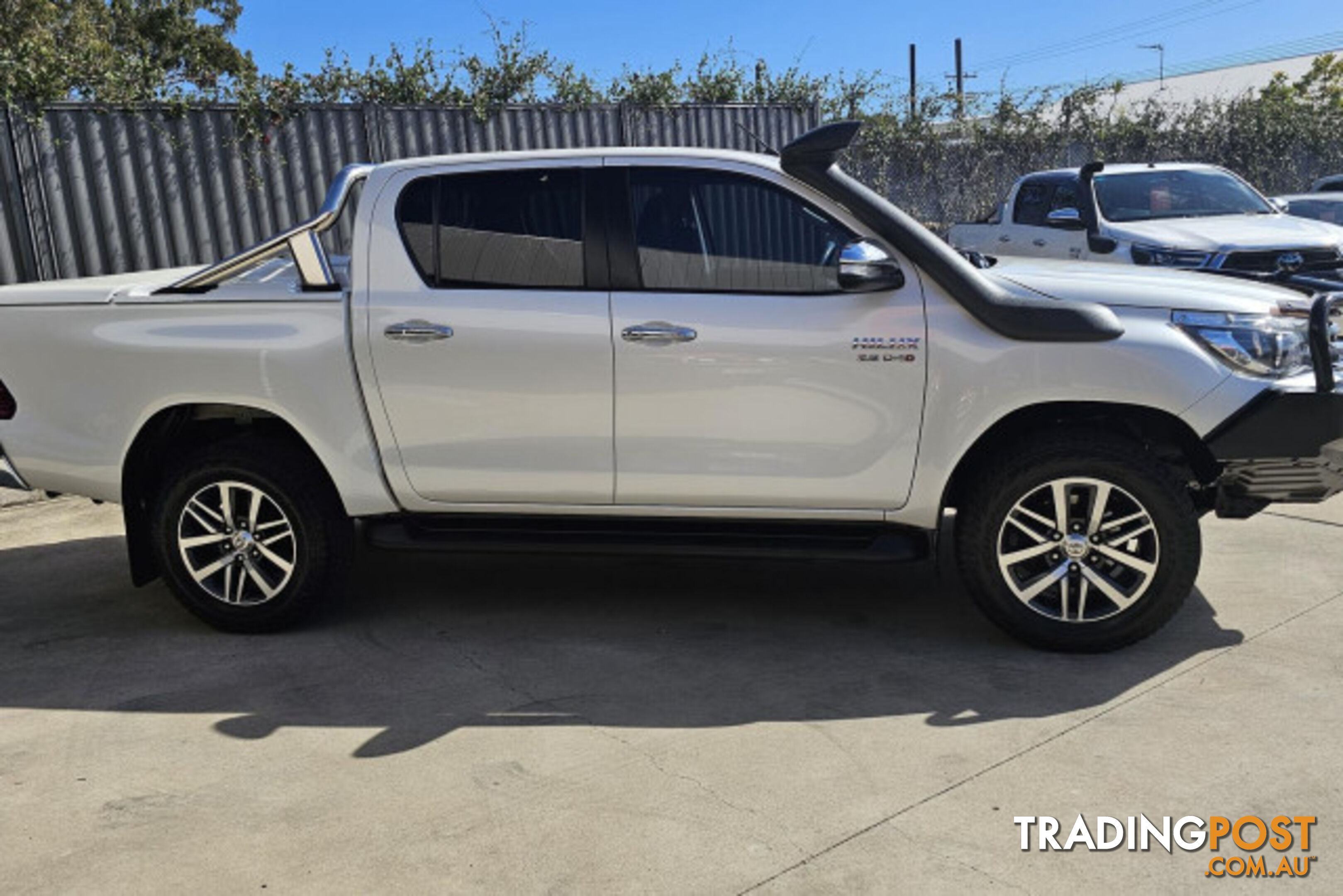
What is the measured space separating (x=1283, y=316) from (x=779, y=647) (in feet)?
7.31

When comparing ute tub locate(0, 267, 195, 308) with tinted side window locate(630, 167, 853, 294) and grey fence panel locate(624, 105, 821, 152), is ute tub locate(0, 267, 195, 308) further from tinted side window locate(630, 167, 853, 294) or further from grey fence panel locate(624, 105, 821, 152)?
grey fence panel locate(624, 105, 821, 152)

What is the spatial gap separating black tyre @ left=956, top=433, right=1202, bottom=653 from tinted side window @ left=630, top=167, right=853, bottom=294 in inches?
39.9

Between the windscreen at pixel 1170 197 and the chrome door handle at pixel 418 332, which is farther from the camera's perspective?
the windscreen at pixel 1170 197

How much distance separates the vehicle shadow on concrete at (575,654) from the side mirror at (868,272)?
1.39 m

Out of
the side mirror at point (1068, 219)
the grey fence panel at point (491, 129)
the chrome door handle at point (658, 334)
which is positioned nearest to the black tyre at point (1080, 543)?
the chrome door handle at point (658, 334)

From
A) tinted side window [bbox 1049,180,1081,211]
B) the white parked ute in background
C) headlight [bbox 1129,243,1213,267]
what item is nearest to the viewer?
headlight [bbox 1129,243,1213,267]

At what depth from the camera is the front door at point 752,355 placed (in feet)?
14.6

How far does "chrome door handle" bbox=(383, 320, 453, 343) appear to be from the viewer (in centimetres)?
466

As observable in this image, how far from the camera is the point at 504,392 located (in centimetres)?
468

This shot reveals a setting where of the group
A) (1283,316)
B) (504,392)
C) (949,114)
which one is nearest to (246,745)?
(504,392)

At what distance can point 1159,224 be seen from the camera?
941cm

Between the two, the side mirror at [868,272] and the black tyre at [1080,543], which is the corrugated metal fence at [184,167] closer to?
the side mirror at [868,272]

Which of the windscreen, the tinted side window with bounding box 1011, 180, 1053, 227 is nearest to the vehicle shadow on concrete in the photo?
the windscreen

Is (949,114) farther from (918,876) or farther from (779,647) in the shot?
(918,876)
